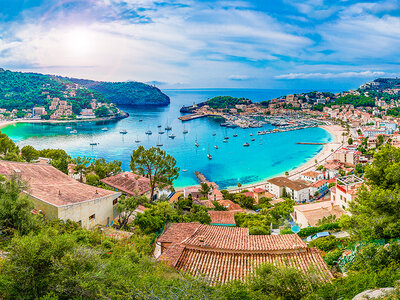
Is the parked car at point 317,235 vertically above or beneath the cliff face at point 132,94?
beneath

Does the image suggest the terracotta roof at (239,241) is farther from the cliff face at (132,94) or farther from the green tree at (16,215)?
the cliff face at (132,94)

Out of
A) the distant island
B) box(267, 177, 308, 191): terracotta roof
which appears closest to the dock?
the distant island

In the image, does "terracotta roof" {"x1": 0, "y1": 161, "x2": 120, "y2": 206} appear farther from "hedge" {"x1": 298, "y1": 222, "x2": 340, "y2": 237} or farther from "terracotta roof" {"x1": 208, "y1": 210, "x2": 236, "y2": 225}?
"hedge" {"x1": 298, "y1": 222, "x2": 340, "y2": 237}

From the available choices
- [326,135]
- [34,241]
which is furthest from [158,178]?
[326,135]

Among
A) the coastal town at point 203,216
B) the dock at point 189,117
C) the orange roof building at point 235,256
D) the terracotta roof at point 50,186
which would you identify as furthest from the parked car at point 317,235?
the dock at point 189,117

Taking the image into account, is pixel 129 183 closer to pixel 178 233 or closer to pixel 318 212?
pixel 178 233

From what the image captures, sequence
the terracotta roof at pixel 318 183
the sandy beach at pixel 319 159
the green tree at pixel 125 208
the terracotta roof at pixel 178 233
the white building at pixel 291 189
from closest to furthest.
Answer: the terracotta roof at pixel 178 233 < the green tree at pixel 125 208 < the white building at pixel 291 189 < the terracotta roof at pixel 318 183 < the sandy beach at pixel 319 159

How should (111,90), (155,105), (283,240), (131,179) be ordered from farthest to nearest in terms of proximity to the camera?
(111,90) < (155,105) < (131,179) < (283,240)

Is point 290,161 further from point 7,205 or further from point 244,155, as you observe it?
point 7,205
